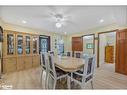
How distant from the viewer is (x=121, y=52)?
4402mm

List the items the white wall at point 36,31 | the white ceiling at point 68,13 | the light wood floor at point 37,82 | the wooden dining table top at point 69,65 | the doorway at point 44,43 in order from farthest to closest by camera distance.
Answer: the doorway at point 44,43, the white wall at point 36,31, the light wood floor at point 37,82, the white ceiling at point 68,13, the wooden dining table top at point 69,65

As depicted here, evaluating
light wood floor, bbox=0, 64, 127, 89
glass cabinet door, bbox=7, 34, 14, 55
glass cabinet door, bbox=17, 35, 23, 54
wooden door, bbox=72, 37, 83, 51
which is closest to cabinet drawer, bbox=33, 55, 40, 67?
glass cabinet door, bbox=17, 35, 23, 54

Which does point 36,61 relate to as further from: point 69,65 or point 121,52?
point 121,52

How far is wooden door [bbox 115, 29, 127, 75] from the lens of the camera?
4215 millimetres

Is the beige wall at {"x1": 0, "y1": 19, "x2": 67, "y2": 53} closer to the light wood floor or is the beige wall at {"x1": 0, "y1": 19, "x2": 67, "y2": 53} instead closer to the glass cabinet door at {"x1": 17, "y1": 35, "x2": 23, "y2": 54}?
the glass cabinet door at {"x1": 17, "y1": 35, "x2": 23, "y2": 54}

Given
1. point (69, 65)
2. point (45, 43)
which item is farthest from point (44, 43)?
point (69, 65)

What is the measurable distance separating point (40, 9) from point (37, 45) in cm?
312

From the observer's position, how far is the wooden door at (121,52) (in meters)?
4.21

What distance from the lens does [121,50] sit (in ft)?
14.5

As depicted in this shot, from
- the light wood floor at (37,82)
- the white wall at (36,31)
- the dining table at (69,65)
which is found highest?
the white wall at (36,31)

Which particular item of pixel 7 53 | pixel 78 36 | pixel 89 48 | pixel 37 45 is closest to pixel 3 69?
pixel 7 53

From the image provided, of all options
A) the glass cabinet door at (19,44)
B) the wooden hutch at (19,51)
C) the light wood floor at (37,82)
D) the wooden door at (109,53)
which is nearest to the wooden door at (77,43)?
the wooden door at (109,53)

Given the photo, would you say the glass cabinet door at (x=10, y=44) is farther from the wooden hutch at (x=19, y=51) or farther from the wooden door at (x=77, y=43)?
the wooden door at (x=77, y=43)
